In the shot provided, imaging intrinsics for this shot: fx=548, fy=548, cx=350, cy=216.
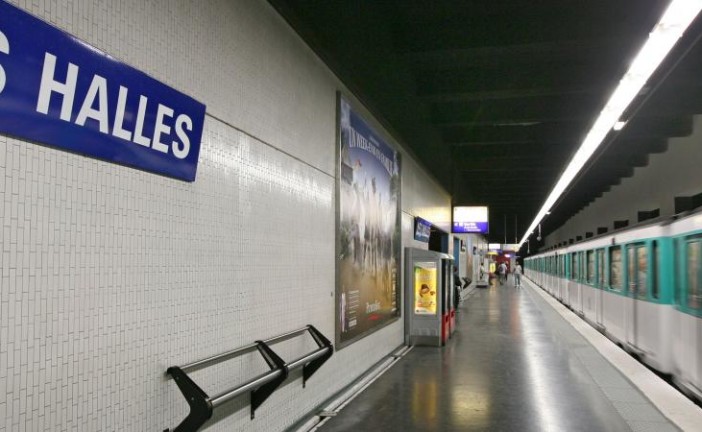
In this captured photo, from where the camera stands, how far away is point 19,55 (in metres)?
2.02

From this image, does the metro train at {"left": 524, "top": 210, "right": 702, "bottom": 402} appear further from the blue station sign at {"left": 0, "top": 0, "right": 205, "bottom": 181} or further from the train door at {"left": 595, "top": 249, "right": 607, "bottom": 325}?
the blue station sign at {"left": 0, "top": 0, "right": 205, "bottom": 181}

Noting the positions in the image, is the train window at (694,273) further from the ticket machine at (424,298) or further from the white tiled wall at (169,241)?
the ticket machine at (424,298)

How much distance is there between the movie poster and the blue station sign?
2.98 metres

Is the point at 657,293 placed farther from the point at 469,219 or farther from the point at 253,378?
the point at 469,219

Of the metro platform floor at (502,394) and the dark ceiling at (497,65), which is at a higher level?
the dark ceiling at (497,65)

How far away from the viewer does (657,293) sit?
7012mm

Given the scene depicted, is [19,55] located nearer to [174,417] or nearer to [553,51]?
[174,417]

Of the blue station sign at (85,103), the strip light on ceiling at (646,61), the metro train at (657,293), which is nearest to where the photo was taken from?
the blue station sign at (85,103)

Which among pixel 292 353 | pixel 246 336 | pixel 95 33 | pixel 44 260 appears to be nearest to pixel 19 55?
pixel 95 33

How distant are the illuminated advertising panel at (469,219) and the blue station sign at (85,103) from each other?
529 inches

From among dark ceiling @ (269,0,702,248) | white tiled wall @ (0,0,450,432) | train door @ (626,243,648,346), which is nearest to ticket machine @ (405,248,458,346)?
dark ceiling @ (269,0,702,248)

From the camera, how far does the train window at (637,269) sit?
7.71 metres

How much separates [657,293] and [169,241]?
21.0 ft

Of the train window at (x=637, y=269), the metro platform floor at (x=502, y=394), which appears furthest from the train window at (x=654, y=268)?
the metro platform floor at (x=502, y=394)
